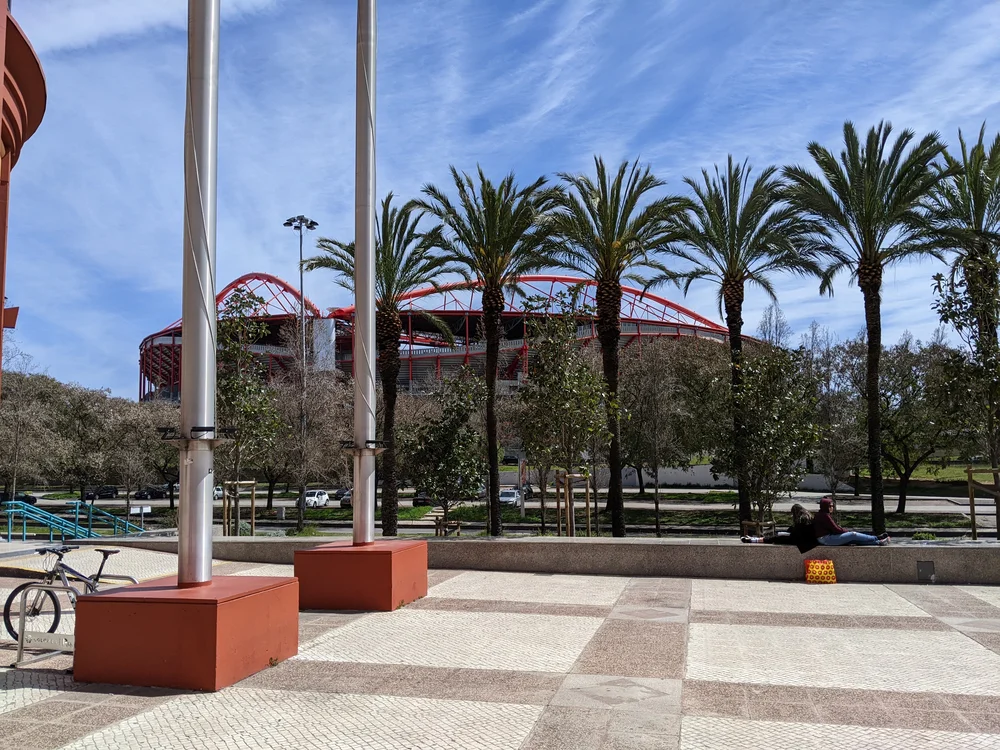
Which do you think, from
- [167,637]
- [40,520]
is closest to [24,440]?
[40,520]

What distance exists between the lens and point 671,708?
18.8 feet

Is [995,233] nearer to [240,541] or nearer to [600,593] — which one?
[600,593]

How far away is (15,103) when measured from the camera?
32.3 feet

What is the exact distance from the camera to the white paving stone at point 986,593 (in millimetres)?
10404

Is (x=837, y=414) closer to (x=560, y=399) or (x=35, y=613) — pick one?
(x=560, y=399)

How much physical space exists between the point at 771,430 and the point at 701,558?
6901 mm

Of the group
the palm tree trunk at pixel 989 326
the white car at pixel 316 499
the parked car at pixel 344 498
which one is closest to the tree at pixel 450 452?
the palm tree trunk at pixel 989 326

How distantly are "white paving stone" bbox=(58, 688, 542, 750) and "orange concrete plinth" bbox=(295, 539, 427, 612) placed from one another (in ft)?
11.7

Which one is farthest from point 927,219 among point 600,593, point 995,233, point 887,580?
point 600,593

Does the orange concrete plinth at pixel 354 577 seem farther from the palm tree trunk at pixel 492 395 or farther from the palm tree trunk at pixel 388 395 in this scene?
the palm tree trunk at pixel 388 395

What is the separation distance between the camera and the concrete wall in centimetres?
1206

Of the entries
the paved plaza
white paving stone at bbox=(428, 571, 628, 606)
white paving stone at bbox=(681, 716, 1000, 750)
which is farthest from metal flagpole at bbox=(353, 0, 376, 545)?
white paving stone at bbox=(681, 716, 1000, 750)

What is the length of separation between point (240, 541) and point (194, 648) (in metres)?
9.19

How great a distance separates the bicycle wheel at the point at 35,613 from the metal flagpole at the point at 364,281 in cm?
346
